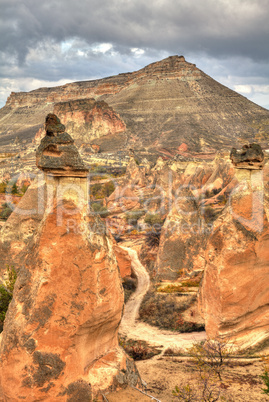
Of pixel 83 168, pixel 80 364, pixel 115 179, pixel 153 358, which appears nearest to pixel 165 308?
pixel 153 358

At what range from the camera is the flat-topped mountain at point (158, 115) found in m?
86.2

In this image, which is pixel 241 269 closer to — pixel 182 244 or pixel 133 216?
pixel 182 244

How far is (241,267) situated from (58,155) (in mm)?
5715

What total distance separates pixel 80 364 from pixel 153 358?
482 centimetres

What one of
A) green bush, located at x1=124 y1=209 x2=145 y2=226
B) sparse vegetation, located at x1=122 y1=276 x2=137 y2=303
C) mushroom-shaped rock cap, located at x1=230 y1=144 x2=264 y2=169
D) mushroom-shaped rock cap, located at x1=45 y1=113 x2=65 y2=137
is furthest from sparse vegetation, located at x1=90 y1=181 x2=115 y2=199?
mushroom-shaped rock cap, located at x1=45 y1=113 x2=65 y2=137

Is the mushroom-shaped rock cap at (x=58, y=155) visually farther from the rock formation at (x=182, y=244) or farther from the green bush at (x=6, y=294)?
the rock formation at (x=182, y=244)

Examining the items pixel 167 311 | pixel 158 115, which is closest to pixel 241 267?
pixel 167 311

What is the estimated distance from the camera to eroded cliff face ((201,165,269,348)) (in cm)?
943

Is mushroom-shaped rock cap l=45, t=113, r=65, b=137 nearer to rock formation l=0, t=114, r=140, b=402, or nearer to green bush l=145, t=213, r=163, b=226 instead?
rock formation l=0, t=114, r=140, b=402

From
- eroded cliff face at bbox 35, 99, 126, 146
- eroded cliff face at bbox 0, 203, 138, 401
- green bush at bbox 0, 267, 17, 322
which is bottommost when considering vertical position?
green bush at bbox 0, 267, 17, 322

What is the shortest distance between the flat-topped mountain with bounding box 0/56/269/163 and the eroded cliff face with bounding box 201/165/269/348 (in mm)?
66853

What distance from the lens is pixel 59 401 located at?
226 inches

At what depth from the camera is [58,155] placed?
6.20m

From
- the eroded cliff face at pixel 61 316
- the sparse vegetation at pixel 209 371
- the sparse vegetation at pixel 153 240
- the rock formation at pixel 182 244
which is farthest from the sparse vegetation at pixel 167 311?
the eroded cliff face at pixel 61 316
